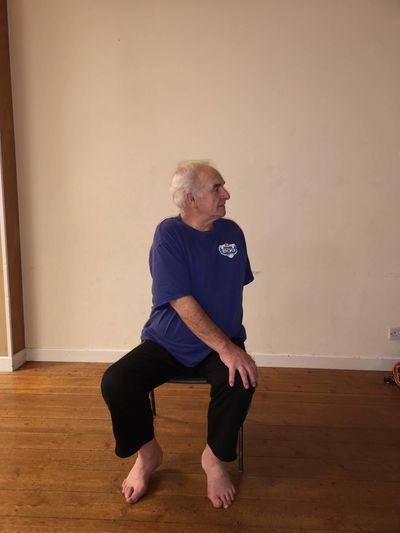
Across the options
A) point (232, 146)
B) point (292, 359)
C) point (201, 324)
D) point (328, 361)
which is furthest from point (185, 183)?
point (328, 361)

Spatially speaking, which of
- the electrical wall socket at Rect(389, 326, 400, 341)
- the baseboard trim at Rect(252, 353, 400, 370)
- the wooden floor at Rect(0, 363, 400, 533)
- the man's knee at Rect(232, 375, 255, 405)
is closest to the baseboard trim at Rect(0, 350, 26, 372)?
the wooden floor at Rect(0, 363, 400, 533)

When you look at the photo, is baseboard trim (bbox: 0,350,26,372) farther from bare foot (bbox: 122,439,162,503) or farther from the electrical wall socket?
the electrical wall socket

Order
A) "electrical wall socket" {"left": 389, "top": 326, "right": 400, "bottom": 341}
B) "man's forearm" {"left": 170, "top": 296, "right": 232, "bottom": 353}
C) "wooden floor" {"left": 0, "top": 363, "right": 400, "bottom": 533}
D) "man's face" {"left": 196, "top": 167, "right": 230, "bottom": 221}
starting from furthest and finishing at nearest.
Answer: "electrical wall socket" {"left": 389, "top": 326, "right": 400, "bottom": 341}, "man's face" {"left": 196, "top": 167, "right": 230, "bottom": 221}, "man's forearm" {"left": 170, "top": 296, "right": 232, "bottom": 353}, "wooden floor" {"left": 0, "top": 363, "right": 400, "bottom": 533}

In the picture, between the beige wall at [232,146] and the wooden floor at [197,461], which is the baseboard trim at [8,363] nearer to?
the wooden floor at [197,461]

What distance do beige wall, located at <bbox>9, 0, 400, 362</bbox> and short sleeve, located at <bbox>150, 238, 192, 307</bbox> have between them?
1.15m

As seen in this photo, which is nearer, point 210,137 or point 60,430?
point 60,430

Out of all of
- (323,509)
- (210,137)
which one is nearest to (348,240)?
(210,137)

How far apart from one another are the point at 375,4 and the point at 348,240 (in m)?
1.38

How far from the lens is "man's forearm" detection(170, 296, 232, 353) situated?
1.59 m

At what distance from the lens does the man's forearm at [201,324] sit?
1.59 m

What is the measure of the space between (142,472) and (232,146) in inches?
74.7

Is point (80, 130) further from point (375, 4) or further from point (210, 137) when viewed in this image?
point (375, 4)

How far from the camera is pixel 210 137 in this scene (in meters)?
2.68

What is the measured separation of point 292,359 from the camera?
2828mm
